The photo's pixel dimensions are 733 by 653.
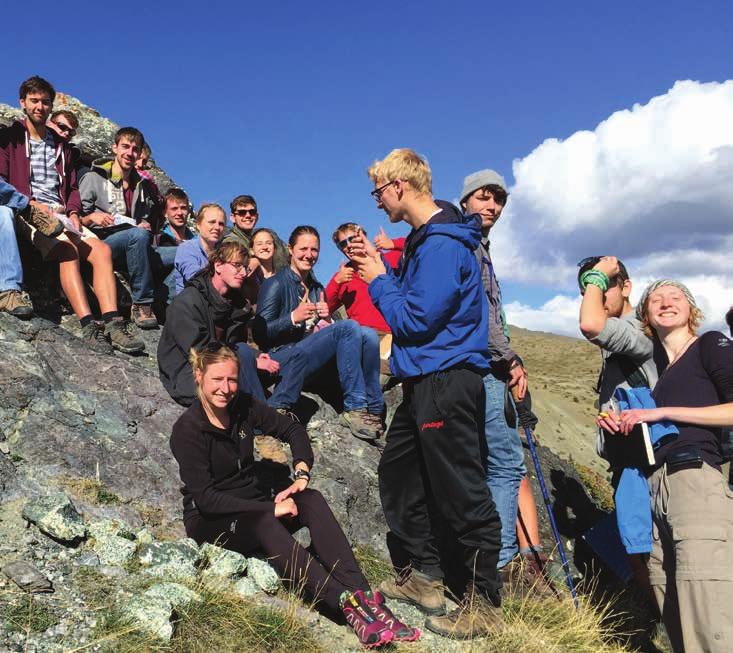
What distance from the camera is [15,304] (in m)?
6.56

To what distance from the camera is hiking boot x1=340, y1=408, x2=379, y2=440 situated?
23.5 ft

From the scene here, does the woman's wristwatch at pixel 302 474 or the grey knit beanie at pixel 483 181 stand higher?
the grey knit beanie at pixel 483 181

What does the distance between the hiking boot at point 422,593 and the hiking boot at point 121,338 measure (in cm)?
417

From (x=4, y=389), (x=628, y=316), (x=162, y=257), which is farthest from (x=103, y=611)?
(x=162, y=257)

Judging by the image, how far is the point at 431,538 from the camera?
476 cm

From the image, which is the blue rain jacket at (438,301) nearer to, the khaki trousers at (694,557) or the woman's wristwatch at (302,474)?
the woman's wristwatch at (302,474)

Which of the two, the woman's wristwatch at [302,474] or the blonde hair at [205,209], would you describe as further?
the blonde hair at [205,209]

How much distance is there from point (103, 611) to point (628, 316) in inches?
177

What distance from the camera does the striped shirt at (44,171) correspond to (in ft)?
25.0

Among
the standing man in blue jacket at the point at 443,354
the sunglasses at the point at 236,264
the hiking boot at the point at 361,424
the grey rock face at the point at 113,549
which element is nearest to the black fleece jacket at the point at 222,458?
the grey rock face at the point at 113,549

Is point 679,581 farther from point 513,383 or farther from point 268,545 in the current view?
point 268,545

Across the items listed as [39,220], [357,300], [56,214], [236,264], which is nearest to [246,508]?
[236,264]

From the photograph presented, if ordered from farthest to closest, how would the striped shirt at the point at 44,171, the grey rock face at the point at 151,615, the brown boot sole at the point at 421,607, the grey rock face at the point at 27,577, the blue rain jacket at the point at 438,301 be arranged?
1. the striped shirt at the point at 44,171
2. the brown boot sole at the point at 421,607
3. the blue rain jacket at the point at 438,301
4. the grey rock face at the point at 27,577
5. the grey rock face at the point at 151,615

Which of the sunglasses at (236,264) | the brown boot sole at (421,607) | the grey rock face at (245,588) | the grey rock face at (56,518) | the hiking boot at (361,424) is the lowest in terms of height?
the brown boot sole at (421,607)
